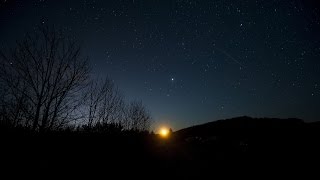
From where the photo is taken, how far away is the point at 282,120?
27.8ft

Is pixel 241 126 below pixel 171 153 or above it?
above

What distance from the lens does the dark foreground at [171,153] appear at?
5598 millimetres

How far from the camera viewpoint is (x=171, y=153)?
717cm

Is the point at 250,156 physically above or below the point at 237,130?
below

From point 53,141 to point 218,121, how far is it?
6039 millimetres

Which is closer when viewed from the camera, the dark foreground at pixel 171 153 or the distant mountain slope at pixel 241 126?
the dark foreground at pixel 171 153

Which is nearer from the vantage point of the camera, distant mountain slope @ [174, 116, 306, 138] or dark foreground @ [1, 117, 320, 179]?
dark foreground @ [1, 117, 320, 179]

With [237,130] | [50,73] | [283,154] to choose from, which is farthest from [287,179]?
[50,73]

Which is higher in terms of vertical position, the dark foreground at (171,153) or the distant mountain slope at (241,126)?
the distant mountain slope at (241,126)

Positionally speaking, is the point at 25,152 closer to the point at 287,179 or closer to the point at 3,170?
the point at 3,170

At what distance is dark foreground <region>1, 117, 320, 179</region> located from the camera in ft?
18.4

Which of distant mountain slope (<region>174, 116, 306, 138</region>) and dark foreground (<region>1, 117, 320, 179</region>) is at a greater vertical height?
distant mountain slope (<region>174, 116, 306, 138</region>)

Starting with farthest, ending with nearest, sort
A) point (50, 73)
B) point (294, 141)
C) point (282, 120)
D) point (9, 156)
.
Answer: point (50, 73), point (282, 120), point (294, 141), point (9, 156)

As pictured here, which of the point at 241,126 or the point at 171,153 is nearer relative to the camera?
the point at 171,153
